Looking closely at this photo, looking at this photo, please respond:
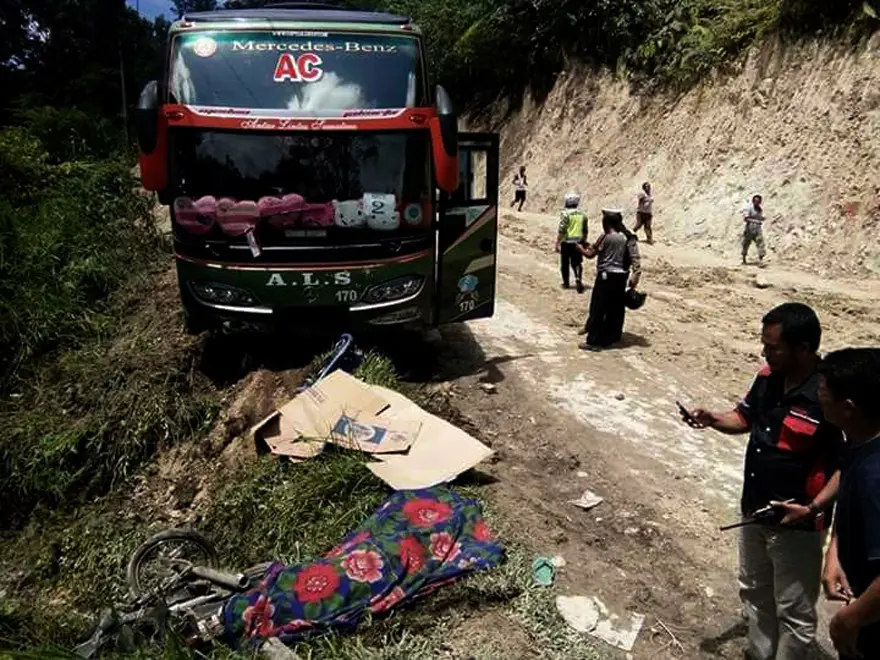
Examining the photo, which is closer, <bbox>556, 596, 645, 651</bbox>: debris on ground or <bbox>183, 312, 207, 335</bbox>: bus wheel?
<bbox>556, 596, 645, 651</bbox>: debris on ground

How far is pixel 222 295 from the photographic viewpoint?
623 cm

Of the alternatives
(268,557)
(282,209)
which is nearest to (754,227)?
(282,209)

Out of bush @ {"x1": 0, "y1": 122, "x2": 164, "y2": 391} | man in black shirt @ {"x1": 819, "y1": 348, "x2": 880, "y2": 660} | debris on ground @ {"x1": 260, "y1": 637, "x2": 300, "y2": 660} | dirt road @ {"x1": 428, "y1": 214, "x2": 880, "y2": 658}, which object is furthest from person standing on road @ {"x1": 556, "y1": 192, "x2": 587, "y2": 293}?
man in black shirt @ {"x1": 819, "y1": 348, "x2": 880, "y2": 660}

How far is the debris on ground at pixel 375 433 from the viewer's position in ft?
15.9

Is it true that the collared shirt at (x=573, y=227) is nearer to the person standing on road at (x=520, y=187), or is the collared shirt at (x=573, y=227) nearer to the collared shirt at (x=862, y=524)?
the collared shirt at (x=862, y=524)

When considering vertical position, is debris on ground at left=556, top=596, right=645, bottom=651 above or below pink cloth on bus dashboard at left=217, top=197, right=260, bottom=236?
below

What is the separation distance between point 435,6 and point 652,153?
40.4ft

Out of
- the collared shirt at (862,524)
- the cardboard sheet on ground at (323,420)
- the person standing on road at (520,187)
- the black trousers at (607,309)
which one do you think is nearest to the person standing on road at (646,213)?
the person standing on road at (520,187)

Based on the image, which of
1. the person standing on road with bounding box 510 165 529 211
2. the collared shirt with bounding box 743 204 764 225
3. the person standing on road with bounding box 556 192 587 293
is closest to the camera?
the person standing on road with bounding box 556 192 587 293

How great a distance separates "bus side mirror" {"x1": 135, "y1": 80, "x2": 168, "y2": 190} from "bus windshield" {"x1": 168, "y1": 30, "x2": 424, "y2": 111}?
0.18m

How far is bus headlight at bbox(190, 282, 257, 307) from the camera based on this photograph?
6.19m

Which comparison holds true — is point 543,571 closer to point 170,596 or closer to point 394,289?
point 170,596

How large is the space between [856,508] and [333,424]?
3698 mm

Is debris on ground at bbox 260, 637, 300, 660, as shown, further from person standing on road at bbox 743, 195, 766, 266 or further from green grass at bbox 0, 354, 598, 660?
person standing on road at bbox 743, 195, 766, 266
